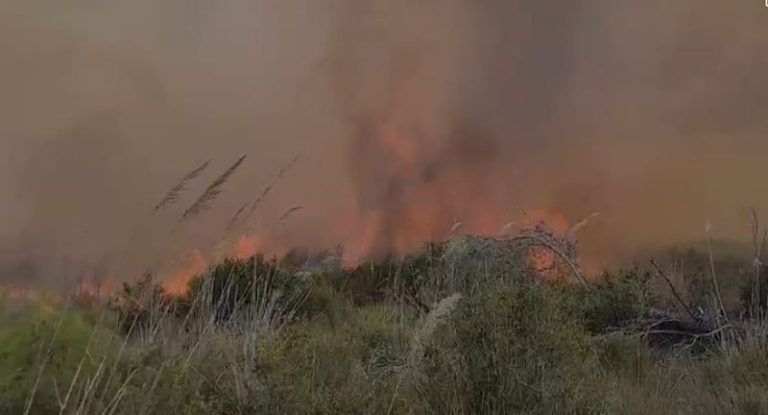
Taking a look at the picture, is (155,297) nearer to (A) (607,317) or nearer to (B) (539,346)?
(B) (539,346)

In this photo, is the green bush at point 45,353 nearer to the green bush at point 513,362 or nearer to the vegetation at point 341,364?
the vegetation at point 341,364

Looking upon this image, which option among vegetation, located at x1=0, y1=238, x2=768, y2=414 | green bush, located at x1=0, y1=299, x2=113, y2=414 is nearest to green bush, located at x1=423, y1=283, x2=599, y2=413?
vegetation, located at x1=0, y1=238, x2=768, y2=414

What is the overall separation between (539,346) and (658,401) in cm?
89

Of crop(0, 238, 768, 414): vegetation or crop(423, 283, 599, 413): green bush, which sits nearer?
crop(0, 238, 768, 414): vegetation

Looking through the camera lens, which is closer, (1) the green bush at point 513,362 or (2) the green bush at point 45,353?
(2) the green bush at point 45,353

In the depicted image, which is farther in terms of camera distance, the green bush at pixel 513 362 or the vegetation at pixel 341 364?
the green bush at pixel 513 362

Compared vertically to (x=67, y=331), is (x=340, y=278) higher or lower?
higher

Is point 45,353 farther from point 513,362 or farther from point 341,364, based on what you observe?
point 513,362

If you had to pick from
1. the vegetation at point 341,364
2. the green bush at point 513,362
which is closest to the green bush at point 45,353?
the vegetation at point 341,364

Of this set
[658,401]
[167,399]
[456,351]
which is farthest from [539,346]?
[167,399]

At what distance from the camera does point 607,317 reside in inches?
277

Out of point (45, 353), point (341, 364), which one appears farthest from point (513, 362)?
point (45, 353)

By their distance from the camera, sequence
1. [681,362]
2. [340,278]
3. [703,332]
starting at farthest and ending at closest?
[340,278], [703,332], [681,362]

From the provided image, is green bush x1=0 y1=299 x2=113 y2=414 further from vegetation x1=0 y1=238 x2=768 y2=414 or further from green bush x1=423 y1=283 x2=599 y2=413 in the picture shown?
green bush x1=423 y1=283 x2=599 y2=413
